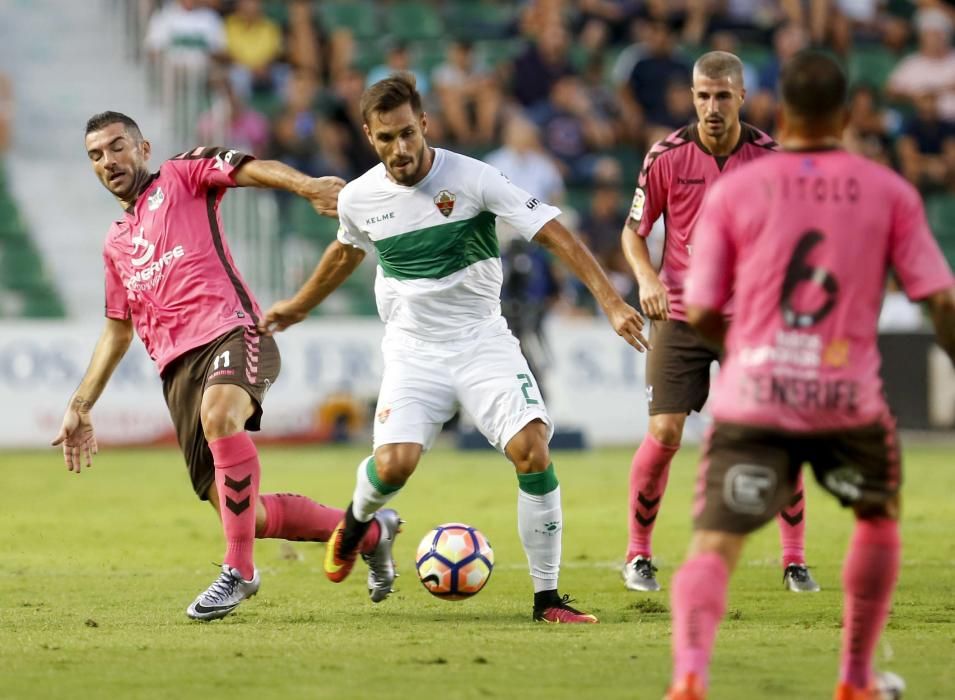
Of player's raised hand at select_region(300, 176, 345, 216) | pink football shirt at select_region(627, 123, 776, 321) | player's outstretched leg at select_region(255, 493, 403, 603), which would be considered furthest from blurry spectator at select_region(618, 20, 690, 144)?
player's raised hand at select_region(300, 176, 345, 216)

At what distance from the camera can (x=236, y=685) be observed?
563cm

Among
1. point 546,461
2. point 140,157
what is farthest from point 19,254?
point 546,461

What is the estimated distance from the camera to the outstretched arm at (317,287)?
24.5ft

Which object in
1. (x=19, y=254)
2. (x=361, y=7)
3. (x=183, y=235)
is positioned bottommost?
(x=183, y=235)

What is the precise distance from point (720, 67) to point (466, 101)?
42.2ft

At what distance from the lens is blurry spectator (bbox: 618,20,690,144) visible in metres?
21.6

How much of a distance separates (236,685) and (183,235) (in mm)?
2933

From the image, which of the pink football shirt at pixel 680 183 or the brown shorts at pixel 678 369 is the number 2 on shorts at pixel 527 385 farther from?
the pink football shirt at pixel 680 183

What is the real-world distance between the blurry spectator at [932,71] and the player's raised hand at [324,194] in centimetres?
1698

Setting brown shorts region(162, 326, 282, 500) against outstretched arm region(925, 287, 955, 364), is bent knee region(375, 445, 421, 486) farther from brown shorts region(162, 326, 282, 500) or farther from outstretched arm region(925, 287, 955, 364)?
outstretched arm region(925, 287, 955, 364)

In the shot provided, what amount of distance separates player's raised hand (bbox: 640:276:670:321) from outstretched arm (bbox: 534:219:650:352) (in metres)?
0.70

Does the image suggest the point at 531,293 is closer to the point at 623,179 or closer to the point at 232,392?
the point at 623,179

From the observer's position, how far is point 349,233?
7531 mm

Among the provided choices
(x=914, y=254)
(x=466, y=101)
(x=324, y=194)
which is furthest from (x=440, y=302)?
(x=466, y=101)
